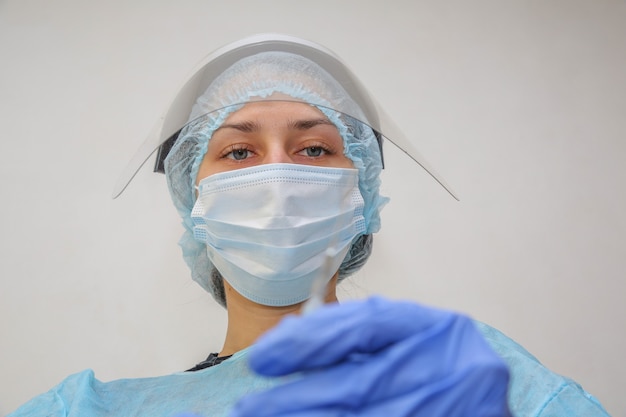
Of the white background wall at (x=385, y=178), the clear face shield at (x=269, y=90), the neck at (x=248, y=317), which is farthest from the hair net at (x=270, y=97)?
the white background wall at (x=385, y=178)

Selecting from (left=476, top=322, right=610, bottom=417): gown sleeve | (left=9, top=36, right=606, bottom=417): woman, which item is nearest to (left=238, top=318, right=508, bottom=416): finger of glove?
(left=9, top=36, right=606, bottom=417): woman

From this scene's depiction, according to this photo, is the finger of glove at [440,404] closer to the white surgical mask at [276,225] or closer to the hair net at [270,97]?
the white surgical mask at [276,225]

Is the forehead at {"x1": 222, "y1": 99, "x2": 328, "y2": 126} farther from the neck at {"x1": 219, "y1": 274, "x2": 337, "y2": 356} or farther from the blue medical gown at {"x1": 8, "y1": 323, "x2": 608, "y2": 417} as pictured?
the blue medical gown at {"x1": 8, "y1": 323, "x2": 608, "y2": 417}

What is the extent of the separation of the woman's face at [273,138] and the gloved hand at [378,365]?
0.56 m

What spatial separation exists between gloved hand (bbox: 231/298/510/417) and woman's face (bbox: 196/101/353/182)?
0.56 m

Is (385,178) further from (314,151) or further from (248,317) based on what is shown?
(248,317)

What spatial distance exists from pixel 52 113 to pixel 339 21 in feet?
3.07

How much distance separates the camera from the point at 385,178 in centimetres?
182

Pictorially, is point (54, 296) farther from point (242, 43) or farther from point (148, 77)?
point (242, 43)

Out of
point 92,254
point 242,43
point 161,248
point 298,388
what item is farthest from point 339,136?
point 92,254

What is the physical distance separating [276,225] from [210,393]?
305 mm

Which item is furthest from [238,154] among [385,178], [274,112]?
[385,178]

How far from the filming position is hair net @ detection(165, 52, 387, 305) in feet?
3.70

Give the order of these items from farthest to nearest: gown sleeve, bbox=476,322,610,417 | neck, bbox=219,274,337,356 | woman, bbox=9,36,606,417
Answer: neck, bbox=219,274,337,356, woman, bbox=9,36,606,417, gown sleeve, bbox=476,322,610,417
